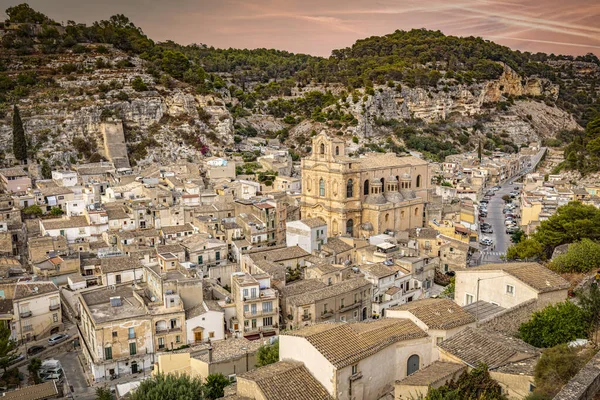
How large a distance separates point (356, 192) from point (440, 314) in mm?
23704

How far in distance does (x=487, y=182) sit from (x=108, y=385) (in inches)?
2234

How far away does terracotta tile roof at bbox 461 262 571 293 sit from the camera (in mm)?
18203

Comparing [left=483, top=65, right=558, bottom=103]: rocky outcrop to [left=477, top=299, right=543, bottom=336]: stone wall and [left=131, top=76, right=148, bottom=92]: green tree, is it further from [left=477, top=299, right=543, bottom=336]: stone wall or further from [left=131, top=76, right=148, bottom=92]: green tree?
[left=477, top=299, right=543, bottom=336]: stone wall

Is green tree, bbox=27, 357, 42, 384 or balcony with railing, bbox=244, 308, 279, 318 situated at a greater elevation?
balcony with railing, bbox=244, 308, 279, 318

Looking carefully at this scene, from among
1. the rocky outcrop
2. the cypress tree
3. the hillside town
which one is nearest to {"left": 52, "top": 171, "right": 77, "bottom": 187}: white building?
the hillside town

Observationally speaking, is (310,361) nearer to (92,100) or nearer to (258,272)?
(258,272)

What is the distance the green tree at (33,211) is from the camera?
42.8 meters

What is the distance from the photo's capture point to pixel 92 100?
2596 inches

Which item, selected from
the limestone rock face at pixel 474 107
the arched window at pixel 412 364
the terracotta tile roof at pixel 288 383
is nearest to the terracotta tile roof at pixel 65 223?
the terracotta tile roof at pixel 288 383

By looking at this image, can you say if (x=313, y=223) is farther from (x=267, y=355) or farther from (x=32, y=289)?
(x=267, y=355)

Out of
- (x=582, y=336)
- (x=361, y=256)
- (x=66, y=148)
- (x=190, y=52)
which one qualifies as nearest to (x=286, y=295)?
(x=361, y=256)

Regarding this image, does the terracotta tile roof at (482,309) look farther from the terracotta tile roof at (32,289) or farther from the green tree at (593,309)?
the terracotta tile roof at (32,289)

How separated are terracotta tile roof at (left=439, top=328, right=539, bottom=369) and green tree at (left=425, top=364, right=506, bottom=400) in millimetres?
421

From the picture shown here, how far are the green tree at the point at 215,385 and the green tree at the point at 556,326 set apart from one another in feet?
31.5
